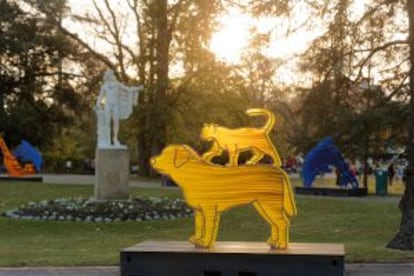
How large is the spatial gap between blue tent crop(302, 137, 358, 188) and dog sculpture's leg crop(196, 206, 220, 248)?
2102 cm

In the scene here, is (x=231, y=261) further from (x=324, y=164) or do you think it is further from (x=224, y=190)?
(x=324, y=164)

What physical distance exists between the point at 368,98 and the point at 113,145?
28.6ft

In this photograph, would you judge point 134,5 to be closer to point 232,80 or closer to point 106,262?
point 232,80

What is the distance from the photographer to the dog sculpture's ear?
1119 cm

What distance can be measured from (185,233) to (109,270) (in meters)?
7.91

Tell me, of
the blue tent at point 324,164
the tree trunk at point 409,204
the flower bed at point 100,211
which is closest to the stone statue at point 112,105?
the flower bed at point 100,211

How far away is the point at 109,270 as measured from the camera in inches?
449

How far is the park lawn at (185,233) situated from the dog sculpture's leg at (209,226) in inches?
72.9

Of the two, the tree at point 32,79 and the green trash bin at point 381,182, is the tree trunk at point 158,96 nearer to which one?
the tree at point 32,79

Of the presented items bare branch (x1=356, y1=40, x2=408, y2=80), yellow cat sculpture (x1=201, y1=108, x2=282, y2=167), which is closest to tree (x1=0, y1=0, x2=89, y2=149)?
bare branch (x1=356, y1=40, x2=408, y2=80)

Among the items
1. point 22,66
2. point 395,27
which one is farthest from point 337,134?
point 22,66

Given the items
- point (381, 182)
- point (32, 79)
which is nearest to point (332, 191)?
point (381, 182)

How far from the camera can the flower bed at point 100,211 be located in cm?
2166

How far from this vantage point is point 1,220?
21.6m
